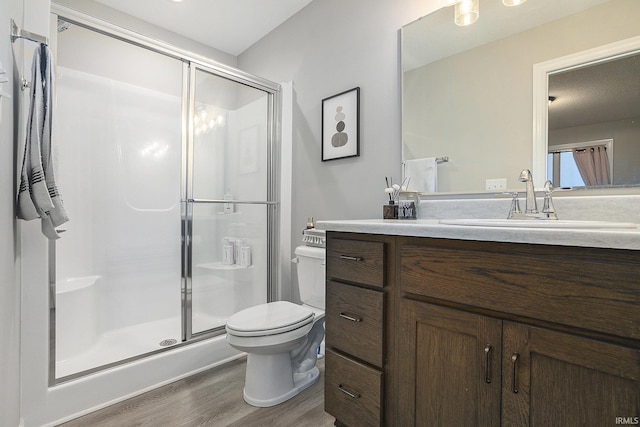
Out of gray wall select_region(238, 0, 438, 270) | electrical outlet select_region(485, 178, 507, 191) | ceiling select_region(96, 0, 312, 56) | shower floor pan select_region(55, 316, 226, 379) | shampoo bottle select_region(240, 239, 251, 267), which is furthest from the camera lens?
shampoo bottle select_region(240, 239, 251, 267)

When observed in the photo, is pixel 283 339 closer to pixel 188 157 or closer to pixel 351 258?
pixel 351 258

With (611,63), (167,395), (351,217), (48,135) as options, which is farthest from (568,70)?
(167,395)

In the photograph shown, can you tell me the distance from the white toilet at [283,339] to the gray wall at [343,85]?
1.59ft


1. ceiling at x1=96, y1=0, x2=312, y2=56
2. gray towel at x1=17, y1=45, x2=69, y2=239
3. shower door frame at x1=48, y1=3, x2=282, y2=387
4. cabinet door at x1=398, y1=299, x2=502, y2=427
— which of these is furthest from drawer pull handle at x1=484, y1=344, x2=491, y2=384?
ceiling at x1=96, y1=0, x2=312, y2=56

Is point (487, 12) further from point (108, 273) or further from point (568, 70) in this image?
point (108, 273)

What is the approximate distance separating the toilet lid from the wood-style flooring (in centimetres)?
39

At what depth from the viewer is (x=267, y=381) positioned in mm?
1604

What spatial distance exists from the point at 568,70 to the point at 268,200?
187 cm

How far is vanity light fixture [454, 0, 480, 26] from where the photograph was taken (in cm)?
148

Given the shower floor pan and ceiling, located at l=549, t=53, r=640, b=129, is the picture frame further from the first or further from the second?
the shower floor pan

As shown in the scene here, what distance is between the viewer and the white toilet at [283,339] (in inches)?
59.3

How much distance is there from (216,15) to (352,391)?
105 inches

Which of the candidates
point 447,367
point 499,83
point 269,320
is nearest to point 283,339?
point 269,320

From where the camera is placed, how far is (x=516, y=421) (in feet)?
2.75
